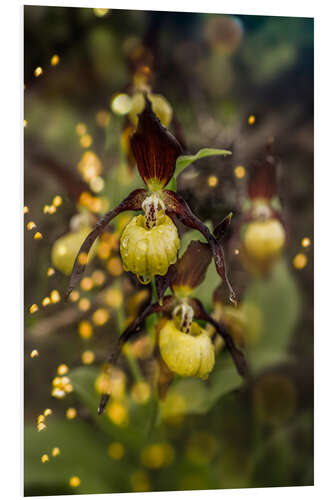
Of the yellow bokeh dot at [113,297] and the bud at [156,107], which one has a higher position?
the bud at [156,107]

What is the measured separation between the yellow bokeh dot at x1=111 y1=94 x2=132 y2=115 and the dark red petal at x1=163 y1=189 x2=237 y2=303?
55 cm

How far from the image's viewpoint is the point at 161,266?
2623 millimetres

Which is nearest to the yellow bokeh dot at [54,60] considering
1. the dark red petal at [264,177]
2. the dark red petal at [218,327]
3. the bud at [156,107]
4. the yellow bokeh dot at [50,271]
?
the bud at [156,107]

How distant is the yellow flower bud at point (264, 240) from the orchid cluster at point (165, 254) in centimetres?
24

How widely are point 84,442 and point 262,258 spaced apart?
1.25 m

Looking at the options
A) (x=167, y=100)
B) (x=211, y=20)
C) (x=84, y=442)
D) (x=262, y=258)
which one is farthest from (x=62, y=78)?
(x=84, y=442)

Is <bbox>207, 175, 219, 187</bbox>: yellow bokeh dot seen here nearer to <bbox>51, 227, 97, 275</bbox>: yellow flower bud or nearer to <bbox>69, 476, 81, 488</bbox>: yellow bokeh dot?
<bbox>51, 227, 97, 275</bbox>: yellow flower bud

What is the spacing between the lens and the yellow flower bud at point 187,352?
280 centimetres

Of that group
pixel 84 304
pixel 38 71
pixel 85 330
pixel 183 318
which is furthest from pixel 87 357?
pixel 38 71

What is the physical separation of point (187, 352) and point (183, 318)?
0.23m

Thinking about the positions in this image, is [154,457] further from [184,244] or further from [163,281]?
[184,244]

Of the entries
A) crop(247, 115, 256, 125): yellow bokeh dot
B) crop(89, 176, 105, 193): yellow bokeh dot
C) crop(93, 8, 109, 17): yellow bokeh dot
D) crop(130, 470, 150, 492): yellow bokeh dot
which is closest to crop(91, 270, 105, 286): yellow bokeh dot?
crop(89, 176, 105, 193): yellow bokeh dot

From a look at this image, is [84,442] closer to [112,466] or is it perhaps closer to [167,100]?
[112,466]

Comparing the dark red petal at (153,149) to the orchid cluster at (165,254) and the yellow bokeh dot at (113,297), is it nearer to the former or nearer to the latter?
the orchid cluster at (165,254)
